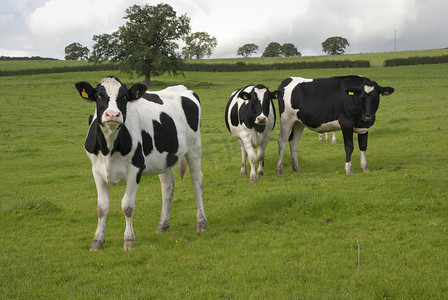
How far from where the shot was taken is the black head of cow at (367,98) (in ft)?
40.4

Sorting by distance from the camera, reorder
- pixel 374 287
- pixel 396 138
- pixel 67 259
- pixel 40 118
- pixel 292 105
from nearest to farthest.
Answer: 1. pixel 374 287
2. pixel 67 259
3. pixel 292 105
4. pixel 396 138
5. pixel 40 118

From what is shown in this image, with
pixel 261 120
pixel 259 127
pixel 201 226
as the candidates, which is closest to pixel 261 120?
pixel 261 120

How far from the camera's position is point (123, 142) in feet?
21.8

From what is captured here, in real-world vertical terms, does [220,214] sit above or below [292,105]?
below

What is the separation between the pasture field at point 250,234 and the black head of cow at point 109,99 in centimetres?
203

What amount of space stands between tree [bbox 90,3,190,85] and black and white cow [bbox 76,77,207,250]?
138 feet

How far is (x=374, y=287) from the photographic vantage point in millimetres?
5051

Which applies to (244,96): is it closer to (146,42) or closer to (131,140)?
(131,140)

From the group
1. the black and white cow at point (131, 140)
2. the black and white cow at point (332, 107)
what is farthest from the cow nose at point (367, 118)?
the black and white cow at point (131, 140)

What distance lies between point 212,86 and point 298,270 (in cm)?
4624

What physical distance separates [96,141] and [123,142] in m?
0.40

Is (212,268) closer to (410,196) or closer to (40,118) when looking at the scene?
(410,196)

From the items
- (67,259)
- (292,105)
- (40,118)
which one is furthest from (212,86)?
(67,259)

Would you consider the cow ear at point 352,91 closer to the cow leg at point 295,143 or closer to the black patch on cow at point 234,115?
the cow leg at point 295,143
